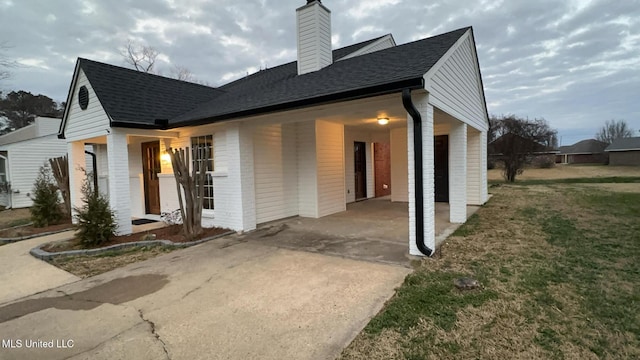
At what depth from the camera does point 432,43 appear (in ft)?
20.0

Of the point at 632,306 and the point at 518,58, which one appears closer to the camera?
the point at 632,306

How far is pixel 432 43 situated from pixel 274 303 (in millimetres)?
5910

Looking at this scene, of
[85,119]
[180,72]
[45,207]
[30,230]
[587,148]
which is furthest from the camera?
[587,148]

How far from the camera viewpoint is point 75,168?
806 cm

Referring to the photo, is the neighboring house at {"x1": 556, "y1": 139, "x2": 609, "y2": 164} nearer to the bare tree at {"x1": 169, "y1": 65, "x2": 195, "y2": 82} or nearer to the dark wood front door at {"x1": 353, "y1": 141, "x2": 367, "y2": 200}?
the dark wood front door at {"x1": 353, "y1": 141, "x2": 367, "y2": 200}

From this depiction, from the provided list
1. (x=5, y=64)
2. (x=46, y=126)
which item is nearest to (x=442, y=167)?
(x=5, y=64)

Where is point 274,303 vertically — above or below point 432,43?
below

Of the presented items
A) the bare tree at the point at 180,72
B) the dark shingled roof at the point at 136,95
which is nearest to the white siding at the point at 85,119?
the dark shingled roof at the point at 136,95

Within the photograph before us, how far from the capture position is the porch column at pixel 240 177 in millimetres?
6250

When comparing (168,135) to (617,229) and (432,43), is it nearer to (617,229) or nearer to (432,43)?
(432,43)

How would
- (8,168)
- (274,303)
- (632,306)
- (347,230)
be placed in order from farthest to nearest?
(8,168) < (347,230) < (274,303) < (632,306)

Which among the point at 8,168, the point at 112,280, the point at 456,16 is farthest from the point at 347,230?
the point at 8,168

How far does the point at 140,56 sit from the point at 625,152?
50208mm

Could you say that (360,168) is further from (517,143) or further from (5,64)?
(5,64)
